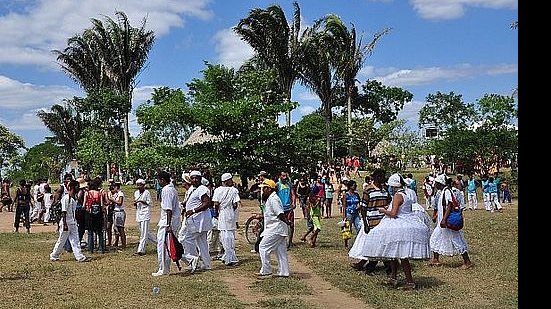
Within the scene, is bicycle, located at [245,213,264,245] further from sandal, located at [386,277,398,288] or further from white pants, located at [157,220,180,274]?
sandal, located at [386,277,398,288]

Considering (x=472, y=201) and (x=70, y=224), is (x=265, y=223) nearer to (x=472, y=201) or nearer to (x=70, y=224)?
(x=70, y=224)

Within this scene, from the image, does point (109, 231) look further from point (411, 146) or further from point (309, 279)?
point (411, 146)

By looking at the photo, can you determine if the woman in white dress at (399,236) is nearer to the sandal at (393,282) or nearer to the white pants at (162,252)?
the sandal at (393,282)

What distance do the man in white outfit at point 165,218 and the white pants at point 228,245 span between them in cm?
110

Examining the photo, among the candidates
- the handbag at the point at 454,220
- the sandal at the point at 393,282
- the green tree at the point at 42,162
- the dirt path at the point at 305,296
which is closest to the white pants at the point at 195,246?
the dirt path at the point at 305,296

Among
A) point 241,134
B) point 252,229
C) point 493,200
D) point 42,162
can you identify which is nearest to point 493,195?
point 493,200

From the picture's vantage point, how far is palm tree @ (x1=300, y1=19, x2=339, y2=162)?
4284 centimetres

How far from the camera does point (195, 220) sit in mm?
11102

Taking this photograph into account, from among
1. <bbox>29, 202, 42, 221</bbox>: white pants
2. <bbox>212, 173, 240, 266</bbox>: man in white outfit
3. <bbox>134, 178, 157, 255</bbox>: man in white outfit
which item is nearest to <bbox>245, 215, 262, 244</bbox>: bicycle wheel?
<bbox>134, 178, 157, 255</bbox>: man in white outfit

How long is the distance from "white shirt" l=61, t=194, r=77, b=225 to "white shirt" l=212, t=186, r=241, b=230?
280 cm

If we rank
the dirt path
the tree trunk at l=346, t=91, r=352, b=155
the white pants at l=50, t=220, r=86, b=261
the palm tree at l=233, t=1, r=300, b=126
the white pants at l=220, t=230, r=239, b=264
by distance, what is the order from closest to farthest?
the dirt path
the white pants at l=220, t=230, r=239, b=264
the white pants at l=50, t=220, r=86, b=261
the palm tree at l=233, t=1, r=300, b=126
the tree trunk at l=346, t=91, r=352, b=155

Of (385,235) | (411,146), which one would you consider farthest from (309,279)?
(411,146)

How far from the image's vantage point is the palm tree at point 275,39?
41094mm
